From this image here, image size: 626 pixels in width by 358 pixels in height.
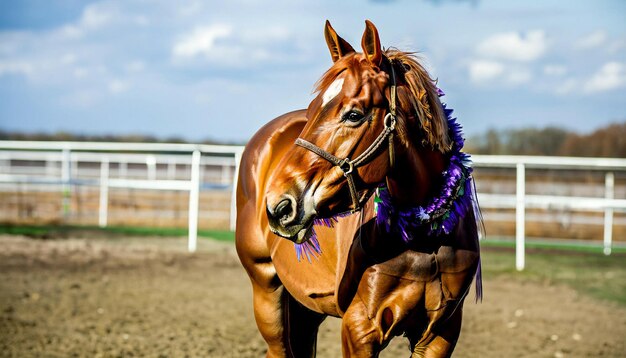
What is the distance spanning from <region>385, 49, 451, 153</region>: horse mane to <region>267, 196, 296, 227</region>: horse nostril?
54cm

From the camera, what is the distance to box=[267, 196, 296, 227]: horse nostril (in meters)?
2.22

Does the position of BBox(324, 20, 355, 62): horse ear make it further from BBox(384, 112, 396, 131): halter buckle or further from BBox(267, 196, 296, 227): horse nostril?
BBox(267, 196, 296, 227): horse nostril

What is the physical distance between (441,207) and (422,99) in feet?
1.45

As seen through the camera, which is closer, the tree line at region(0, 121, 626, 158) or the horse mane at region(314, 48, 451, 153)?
the horse mane at region(314, 48, 451, 153)

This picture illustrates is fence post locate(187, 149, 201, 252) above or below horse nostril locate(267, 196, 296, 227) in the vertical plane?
below

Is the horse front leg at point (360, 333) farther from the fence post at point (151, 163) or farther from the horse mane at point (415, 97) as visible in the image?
the fence post at point (151, 163)

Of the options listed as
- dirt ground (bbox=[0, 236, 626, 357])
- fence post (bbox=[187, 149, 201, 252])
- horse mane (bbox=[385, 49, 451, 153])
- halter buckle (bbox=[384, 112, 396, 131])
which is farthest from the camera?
fence post (bbox=[187, 149, 201, 252])

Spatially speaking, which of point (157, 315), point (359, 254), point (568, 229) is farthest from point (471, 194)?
point (568, 229)

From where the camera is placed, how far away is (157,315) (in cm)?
659

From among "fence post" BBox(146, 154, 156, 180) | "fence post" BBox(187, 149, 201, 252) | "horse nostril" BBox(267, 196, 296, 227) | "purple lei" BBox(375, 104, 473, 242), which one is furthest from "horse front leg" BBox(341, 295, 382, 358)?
"fence post" BBox(146, 154, 156, 180)

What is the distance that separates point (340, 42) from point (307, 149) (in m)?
0.50

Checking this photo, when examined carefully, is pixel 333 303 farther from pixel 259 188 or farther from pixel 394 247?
pixel 259 188

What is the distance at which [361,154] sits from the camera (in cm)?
230

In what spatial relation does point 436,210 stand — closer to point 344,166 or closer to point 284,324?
point 344,166
